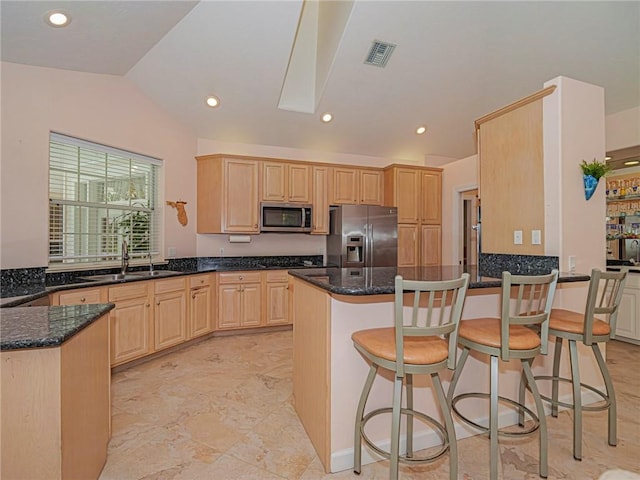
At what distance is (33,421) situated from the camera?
121 cm

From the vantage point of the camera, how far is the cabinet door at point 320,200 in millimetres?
4898

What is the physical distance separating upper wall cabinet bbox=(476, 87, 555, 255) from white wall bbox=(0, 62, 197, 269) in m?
3.64

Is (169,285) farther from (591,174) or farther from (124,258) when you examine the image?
(591,174)

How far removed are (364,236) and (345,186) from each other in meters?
0.87

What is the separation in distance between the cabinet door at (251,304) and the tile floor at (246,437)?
112 cm

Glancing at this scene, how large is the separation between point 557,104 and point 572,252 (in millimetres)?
1102

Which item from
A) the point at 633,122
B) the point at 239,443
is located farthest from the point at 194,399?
the point at 633,122

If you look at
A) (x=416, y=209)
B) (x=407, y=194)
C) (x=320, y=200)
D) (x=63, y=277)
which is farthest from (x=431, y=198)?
(x=63, y=277)

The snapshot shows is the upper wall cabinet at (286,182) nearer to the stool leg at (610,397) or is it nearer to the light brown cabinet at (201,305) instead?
the light brown cabinet at (201,305)

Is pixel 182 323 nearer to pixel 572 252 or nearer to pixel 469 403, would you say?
pixel 469 403

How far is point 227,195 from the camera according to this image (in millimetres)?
4434

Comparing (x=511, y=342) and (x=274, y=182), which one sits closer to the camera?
(x=511, y=342)

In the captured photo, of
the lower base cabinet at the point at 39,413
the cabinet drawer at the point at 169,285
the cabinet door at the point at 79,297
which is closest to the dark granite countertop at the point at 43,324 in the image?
the lower base cabinet at the point at 39,413

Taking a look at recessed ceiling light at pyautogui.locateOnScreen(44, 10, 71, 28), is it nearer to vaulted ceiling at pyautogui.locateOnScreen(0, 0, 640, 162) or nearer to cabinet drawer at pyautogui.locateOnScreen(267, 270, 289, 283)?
vaulted ceiling at pyautogui.locateOnScreen(0, 0, 640, 162)
